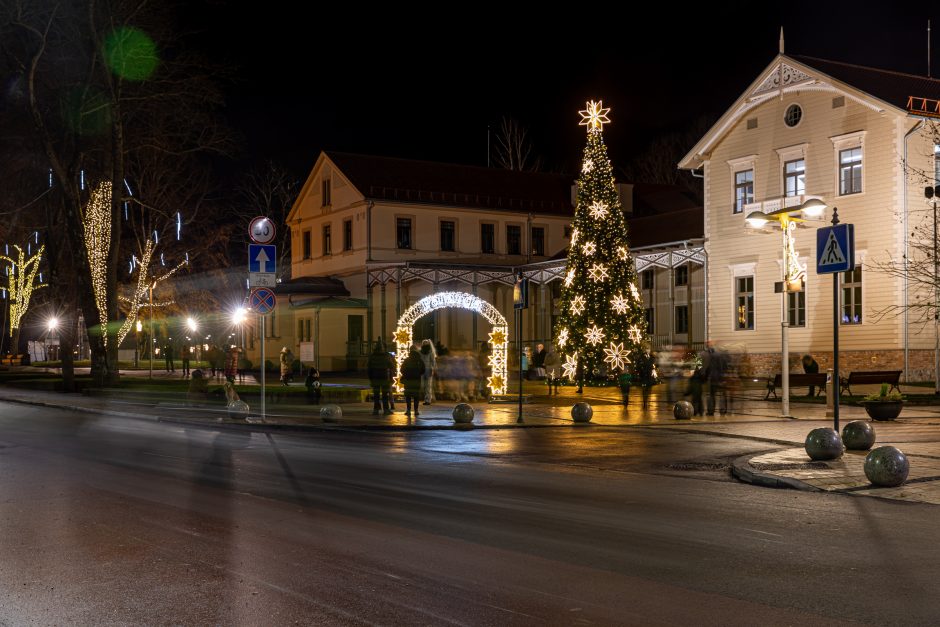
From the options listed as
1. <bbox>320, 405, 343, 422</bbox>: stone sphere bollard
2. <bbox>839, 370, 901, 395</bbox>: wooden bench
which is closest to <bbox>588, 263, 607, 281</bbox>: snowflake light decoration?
<bbox>839, 370, 901, 395</bbox>: wooden bench

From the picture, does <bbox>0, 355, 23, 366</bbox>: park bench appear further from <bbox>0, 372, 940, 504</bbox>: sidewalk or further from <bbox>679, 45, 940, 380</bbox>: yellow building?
<bbox>679, 45, 940, 380</bbox>: yellow building

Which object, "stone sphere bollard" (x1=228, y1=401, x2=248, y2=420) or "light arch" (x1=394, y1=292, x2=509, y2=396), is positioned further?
"light arch" (x1=394, y1=292, x2=509, y2=396)

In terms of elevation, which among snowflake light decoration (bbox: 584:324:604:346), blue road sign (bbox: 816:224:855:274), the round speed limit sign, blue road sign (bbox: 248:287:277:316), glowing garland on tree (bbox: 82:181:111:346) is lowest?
snowflake light decoration (bbox: 584:324:604:346)

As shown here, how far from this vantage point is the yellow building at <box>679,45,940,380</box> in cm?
3338

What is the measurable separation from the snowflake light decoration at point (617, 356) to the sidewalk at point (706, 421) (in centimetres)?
256

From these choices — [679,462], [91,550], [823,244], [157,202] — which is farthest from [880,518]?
[157,202]

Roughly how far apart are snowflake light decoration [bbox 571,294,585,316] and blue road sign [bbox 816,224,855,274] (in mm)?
21573

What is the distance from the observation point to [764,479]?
12.1 meters

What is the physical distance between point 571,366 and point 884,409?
1609 centimetres

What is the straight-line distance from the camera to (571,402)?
28.1 m

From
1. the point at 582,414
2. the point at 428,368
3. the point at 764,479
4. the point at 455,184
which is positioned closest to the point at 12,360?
the point at 455,184

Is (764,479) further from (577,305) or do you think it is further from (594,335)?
(577,305)

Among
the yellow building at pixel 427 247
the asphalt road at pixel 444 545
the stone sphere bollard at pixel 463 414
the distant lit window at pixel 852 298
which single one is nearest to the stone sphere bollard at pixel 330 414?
the stone sphere bollard at pixel 463 414

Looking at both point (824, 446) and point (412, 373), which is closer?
point (824, 446)
